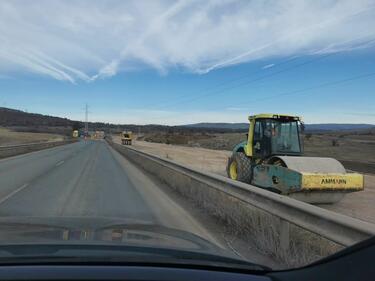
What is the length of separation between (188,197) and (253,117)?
525cm

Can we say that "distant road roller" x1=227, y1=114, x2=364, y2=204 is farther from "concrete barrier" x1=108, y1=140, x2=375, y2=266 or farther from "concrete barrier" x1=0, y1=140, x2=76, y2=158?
"concrete barrier" x1=0, y1=140, x2=76, y2=158

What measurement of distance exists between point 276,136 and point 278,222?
10712 millimetres

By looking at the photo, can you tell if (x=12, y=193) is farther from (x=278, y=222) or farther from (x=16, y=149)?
(x=16, y=149)

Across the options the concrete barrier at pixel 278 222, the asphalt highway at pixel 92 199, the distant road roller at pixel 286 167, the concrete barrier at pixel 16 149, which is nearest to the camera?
the concrete barrier at pixel 278 222

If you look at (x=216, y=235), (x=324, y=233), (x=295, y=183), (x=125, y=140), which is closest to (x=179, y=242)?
(x=324, y=233)

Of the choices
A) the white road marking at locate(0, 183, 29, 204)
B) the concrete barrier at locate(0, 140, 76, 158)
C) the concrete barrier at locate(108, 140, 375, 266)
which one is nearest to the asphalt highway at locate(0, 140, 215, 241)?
the white road marking at locate(0, 183, 29, 204)

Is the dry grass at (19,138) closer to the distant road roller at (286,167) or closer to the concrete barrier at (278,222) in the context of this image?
the distant road roller at (286,167)

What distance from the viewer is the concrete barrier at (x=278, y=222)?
6.51 meters

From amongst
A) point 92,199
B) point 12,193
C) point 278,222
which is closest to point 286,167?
point 92,199

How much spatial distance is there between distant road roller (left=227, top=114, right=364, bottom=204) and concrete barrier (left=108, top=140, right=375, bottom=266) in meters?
2.32

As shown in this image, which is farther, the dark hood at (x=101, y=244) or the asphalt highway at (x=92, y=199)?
the asphalt highway at (x=92, y=199)

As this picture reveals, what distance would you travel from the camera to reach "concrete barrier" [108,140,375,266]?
21.4ft

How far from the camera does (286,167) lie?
15977mm

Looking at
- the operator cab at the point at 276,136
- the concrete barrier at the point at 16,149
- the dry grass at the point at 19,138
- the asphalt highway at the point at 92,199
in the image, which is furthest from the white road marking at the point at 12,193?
the dry grass at the point at 19,138
